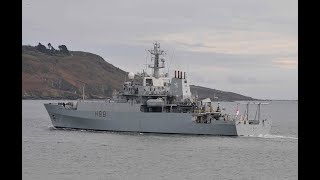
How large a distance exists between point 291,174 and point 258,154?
859cm

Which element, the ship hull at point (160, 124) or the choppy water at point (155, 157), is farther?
the ship hull at point (160, 124)

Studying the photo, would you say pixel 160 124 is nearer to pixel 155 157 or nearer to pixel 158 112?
pixel 158 112

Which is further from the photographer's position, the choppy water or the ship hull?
the ship hull

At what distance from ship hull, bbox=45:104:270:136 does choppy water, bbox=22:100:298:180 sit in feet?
2.82

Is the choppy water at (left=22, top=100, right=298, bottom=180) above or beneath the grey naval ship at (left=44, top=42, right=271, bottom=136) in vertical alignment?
beneath

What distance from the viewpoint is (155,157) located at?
110ft

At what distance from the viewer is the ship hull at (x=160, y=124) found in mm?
45844

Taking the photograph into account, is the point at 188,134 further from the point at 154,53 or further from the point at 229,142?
the point at 154,53

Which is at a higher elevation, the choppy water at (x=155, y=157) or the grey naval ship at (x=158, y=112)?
the grey naval ship at (x=158, y=112)

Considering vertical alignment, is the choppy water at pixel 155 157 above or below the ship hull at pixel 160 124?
below

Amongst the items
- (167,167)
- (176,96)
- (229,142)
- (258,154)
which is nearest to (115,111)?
(176,96)

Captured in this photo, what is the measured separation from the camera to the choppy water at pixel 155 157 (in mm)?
26859

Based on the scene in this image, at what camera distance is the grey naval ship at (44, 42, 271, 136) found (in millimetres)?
45938
